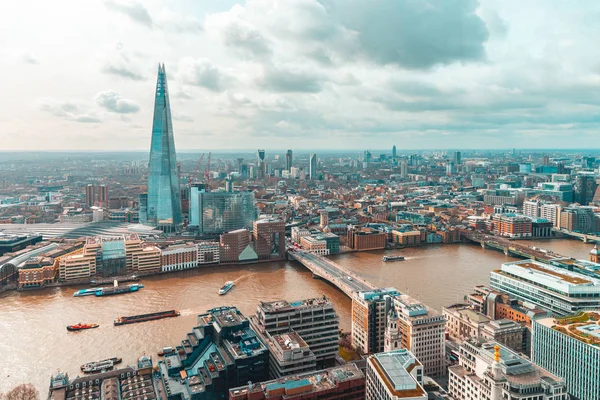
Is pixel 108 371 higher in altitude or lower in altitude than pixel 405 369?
lower

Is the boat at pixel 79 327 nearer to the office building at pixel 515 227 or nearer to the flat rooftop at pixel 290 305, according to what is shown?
the flat rooftop at pixel 290 305

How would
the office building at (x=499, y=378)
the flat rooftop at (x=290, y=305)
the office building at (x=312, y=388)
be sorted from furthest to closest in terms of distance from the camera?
the flat rooftop at (x=290, y=305)
the office building at (x=312, y=388)
the office building at (x=499, y=378)

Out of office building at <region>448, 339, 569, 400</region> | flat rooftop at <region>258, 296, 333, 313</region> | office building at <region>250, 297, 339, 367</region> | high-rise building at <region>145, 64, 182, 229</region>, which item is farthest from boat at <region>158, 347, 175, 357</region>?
high-rise building at <region>145, 64, 182, 229</region>

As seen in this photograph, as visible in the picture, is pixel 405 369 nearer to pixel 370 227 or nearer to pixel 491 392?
pixel 491 392

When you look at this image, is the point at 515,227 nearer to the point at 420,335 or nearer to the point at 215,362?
the point at 420,335

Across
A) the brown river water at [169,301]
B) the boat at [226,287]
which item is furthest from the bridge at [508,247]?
the boat at [226,287]

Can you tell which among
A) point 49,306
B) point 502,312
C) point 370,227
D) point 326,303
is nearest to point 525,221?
point 370,227
